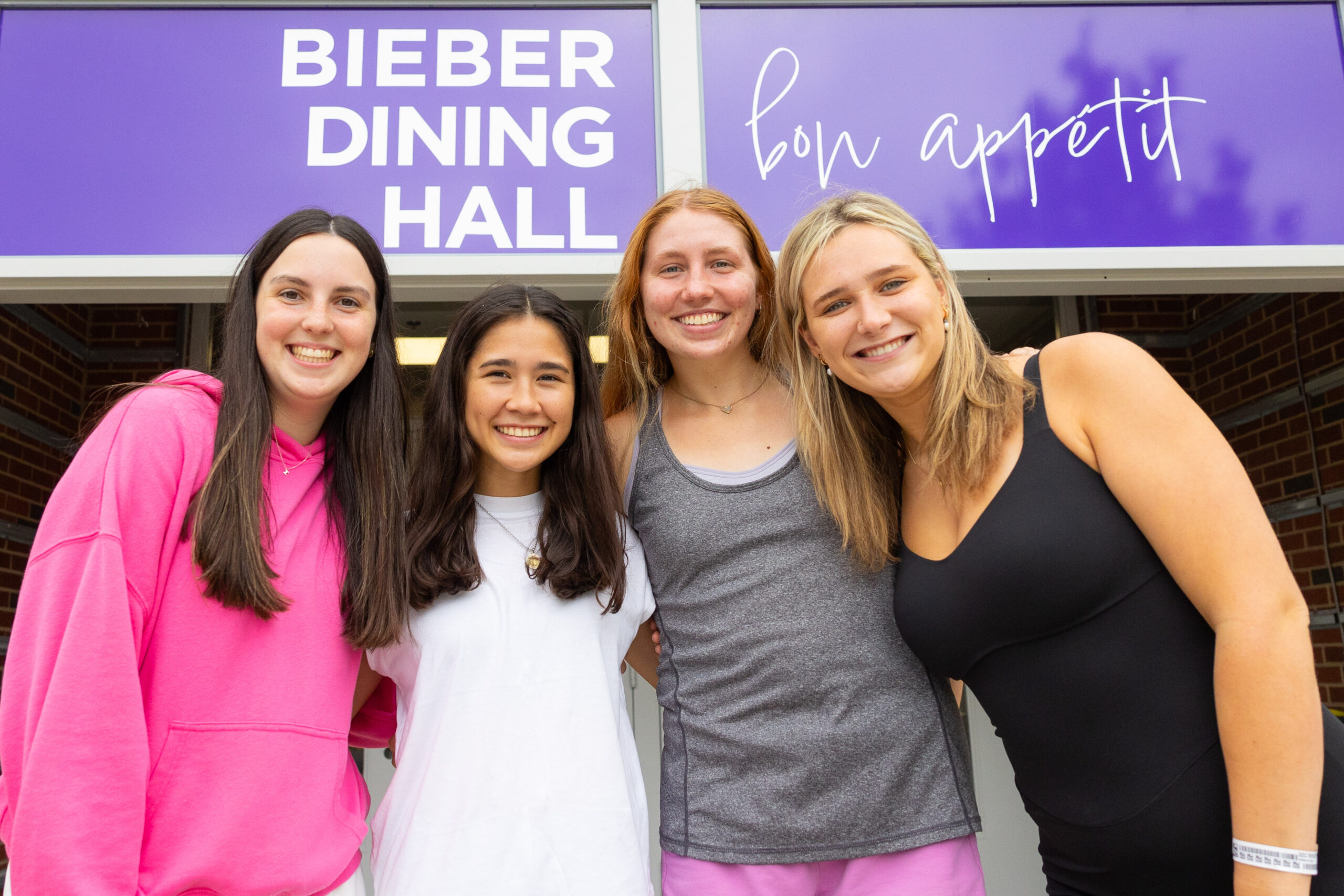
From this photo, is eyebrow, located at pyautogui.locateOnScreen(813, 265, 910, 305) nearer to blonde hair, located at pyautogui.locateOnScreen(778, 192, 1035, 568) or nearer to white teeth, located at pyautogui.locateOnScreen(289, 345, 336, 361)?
blonde hair, located at pyautogui.locateOnScreen(778, 192, 1035, 568)

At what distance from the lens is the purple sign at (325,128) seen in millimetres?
2199

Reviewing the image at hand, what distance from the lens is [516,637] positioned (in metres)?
1.69

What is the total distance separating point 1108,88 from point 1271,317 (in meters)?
2.43

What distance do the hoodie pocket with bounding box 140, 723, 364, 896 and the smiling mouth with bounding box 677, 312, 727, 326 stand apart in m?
1.09

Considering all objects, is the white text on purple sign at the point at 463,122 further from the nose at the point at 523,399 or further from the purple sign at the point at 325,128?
the nose at the point at 523,399

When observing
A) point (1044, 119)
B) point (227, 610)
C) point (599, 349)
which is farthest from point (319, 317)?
point (599, 349)

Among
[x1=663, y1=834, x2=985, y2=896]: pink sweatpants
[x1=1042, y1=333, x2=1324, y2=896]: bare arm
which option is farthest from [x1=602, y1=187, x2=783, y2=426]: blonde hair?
[x1=663, y1=834, x2=985, y2=896]: pink sweatpants

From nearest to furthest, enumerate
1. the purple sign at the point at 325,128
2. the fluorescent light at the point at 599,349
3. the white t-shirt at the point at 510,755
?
the white t-shirt at the point at 510,755 → the purple sign at the point at 325,128 → the fluorescent light at the point at 599,349

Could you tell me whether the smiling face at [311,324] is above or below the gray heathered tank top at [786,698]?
above

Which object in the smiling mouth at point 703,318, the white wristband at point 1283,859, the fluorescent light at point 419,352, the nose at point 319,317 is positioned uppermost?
the fluorescent light at point 419,352

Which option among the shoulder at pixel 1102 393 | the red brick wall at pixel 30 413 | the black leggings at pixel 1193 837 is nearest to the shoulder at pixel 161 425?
the shoulder at pixel 1102 393

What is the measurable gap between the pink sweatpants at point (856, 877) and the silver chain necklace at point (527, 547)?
2.08 ft

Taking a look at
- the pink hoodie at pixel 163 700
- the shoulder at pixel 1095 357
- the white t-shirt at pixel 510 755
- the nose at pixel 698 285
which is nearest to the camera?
the pink hoodie at pixel 163 700

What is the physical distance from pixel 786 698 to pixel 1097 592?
0.59 metres
